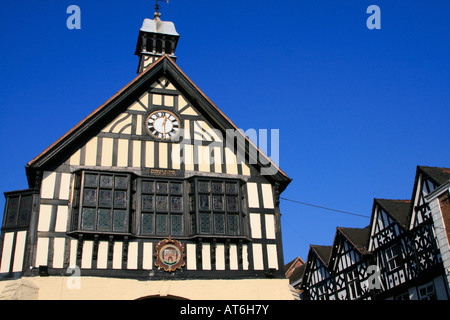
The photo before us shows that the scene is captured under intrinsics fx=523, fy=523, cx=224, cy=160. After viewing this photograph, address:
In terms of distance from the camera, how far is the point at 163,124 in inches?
640

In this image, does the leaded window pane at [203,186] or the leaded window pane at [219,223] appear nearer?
the leaded window pane at [219,223]

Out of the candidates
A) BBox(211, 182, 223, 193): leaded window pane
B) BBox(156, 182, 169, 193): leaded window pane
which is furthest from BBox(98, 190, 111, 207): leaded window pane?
BBox(211, 182, 223, 193): leaded window pane

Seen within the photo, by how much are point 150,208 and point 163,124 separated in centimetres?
287

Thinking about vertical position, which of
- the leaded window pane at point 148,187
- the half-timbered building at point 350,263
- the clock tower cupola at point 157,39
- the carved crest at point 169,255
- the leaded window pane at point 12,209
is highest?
the clock tower cupola at point 157,39

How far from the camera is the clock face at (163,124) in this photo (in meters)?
16.0

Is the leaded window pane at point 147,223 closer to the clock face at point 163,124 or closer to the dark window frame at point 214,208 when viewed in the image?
the dark window frame at point 214,208

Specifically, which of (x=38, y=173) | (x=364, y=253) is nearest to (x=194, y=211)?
(x=38, y=173)

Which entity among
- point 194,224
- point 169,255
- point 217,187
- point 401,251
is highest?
point 401,251

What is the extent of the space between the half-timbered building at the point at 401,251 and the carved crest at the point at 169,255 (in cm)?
1329

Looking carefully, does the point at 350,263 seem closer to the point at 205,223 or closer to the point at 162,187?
the point at 205,223

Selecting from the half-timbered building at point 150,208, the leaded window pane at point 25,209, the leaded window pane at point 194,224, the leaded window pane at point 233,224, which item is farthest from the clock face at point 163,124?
the leaded window pane at point 25,209

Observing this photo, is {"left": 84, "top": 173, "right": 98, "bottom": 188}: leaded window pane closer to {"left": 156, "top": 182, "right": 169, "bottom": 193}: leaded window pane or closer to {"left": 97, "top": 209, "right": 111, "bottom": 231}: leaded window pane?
{"left": 97, "top": 209, "right": 111, "bottom": 231}: leaded window pane

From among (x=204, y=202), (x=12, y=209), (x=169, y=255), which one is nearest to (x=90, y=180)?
(x=12, y=209)

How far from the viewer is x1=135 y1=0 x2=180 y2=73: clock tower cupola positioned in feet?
63.7
